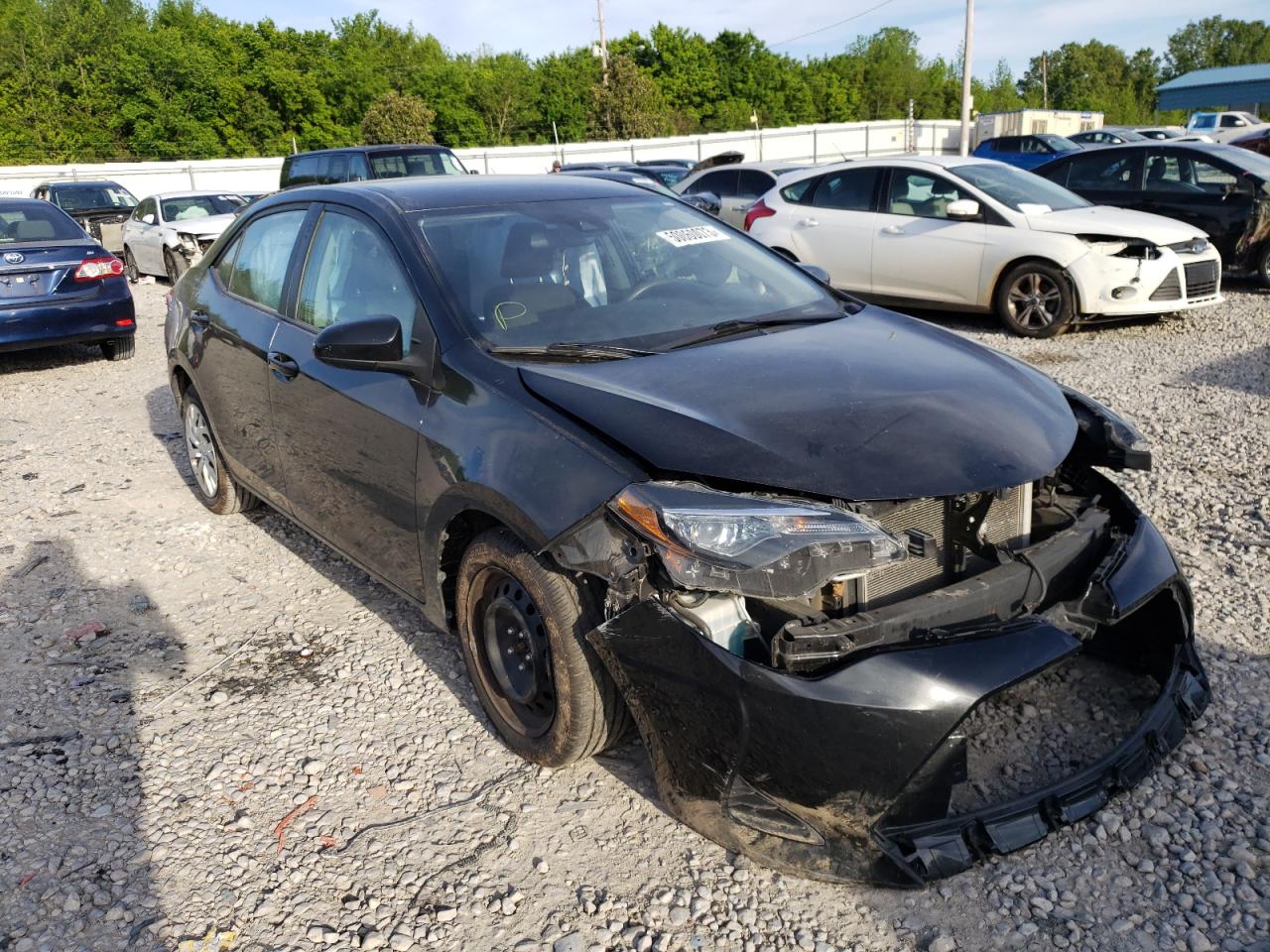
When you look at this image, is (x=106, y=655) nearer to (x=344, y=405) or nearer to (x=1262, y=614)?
(x=344, y=405)

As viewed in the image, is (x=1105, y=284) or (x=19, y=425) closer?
(x=19, y=425)

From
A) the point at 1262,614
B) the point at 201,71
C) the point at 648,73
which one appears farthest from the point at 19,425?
the point at 648,73

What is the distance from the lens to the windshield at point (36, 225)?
31.8 ft

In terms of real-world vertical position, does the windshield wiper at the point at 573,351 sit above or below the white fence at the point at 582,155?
below

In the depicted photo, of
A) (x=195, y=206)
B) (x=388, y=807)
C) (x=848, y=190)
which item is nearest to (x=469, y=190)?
(x=388, y=807)

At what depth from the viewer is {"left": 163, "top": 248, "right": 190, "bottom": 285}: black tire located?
14.8 m

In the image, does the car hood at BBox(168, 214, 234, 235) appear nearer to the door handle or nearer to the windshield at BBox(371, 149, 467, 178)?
the windshield at BBox(371, 149, 467, 178)

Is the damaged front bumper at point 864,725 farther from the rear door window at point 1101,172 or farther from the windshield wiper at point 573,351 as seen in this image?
the rear door window at point 1101,172

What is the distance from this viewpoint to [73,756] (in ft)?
11.0

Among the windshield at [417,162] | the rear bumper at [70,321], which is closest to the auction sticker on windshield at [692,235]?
the rear bumper at [70,321]

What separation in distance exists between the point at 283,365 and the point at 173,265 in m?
12.6

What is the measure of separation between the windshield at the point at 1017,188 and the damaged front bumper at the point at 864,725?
7.41 meters

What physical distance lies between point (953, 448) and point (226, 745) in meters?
2.50

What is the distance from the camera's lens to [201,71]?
159 ft
